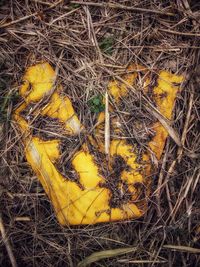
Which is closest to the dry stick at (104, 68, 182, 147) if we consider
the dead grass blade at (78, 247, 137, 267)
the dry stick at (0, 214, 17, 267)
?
the dead grass blade at (78, 247, 137, 267)

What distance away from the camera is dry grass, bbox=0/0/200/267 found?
8.52 feet

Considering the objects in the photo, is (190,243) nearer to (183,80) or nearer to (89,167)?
(89,167)

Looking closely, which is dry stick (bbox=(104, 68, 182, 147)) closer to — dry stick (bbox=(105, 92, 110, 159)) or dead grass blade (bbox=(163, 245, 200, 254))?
dry stick (bbox=(105, 92, 110, 159))

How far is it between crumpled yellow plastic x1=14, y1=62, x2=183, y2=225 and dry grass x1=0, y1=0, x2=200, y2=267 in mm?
101

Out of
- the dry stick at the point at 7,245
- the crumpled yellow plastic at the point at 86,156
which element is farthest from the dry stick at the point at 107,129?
the dry stick at the point at 7,245

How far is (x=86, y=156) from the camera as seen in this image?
2.50m

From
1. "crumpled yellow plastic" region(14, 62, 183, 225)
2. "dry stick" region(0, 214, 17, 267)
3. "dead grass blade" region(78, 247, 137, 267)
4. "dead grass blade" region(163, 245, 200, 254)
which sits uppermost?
"crumpled yellow plastic" region(14, 62, 183, 225)

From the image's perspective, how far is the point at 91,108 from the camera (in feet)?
8.51

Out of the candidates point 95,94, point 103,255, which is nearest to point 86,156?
point 95,94

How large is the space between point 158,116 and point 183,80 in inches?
16.2

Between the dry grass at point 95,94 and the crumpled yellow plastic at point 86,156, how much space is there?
101 mm

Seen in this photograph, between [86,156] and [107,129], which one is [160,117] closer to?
[107,129]

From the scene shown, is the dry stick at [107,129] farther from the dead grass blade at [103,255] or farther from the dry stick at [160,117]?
the dead grass blade at [103,255]

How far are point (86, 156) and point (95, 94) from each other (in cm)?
55
